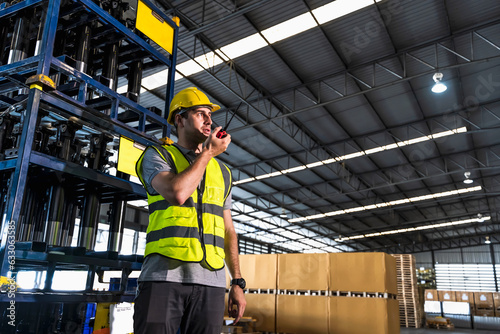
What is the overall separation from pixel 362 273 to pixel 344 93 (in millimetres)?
6831

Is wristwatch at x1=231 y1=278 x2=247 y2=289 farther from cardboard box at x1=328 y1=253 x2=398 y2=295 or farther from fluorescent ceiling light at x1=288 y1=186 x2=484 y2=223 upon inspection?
fluorescent ceiling light at x1=288 y1=186 x2=484 y2=223

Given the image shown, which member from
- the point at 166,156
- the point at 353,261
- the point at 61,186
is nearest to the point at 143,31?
the point at 61,186

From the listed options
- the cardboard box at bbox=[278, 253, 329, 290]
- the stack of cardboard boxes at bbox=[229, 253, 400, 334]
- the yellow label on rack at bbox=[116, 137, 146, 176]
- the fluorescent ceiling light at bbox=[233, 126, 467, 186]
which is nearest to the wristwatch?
the yellow label on rack at bbox=[116, 137, 146, 176]

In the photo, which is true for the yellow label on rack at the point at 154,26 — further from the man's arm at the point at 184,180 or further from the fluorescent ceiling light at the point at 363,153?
the fluorescent ceiling light at the point at 363,153

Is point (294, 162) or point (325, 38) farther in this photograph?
point (294, 162)

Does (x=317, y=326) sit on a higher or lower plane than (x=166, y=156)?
lower

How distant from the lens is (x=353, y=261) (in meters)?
6.65

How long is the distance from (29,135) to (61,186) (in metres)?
0.59

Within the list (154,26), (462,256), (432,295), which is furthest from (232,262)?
(462,256)

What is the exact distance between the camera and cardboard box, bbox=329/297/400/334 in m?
6.16

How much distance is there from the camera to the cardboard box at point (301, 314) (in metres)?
6.54

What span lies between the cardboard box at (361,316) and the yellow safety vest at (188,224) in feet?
17.3

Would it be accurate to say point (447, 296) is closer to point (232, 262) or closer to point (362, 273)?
point (362, 273)

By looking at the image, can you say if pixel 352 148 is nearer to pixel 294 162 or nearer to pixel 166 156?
pixel 294 162
